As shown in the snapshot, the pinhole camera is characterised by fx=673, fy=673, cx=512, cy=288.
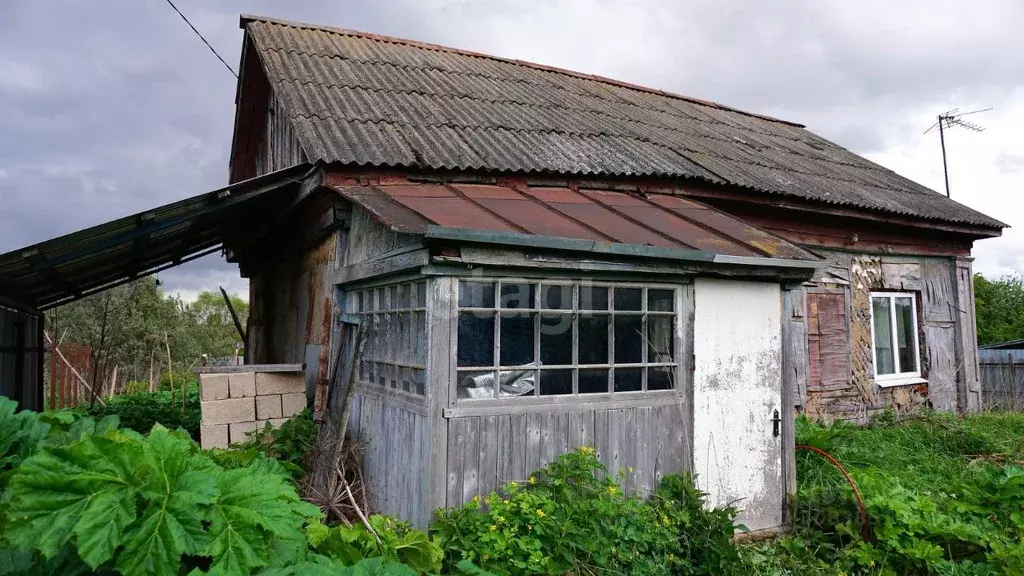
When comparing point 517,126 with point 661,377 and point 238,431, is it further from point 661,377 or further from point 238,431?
point 238,431

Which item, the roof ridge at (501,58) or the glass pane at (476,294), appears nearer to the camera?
the glass pane at (476,294)

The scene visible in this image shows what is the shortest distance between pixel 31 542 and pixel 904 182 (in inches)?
491

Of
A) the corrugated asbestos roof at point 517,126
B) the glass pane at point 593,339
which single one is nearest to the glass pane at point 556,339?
the glass pane at point 593,339

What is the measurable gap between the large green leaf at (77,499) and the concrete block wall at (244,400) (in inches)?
163

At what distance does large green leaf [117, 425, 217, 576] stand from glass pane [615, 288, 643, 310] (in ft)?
10.7

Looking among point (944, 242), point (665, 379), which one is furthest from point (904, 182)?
point (665, 379)

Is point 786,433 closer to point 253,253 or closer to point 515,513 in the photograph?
point 515,513

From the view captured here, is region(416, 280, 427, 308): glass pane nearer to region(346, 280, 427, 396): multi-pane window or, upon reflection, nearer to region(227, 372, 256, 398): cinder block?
region(346, 280, 427, 396): multi-pane window

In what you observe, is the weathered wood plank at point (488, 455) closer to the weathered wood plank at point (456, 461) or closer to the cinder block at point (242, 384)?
the weathered wood plank at point (456, 461)

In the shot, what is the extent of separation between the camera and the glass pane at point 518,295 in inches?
182

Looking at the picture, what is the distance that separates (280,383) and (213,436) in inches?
30.6

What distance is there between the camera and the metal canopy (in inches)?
214

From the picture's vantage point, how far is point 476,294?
4.53 meters

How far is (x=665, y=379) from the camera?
5.18m
